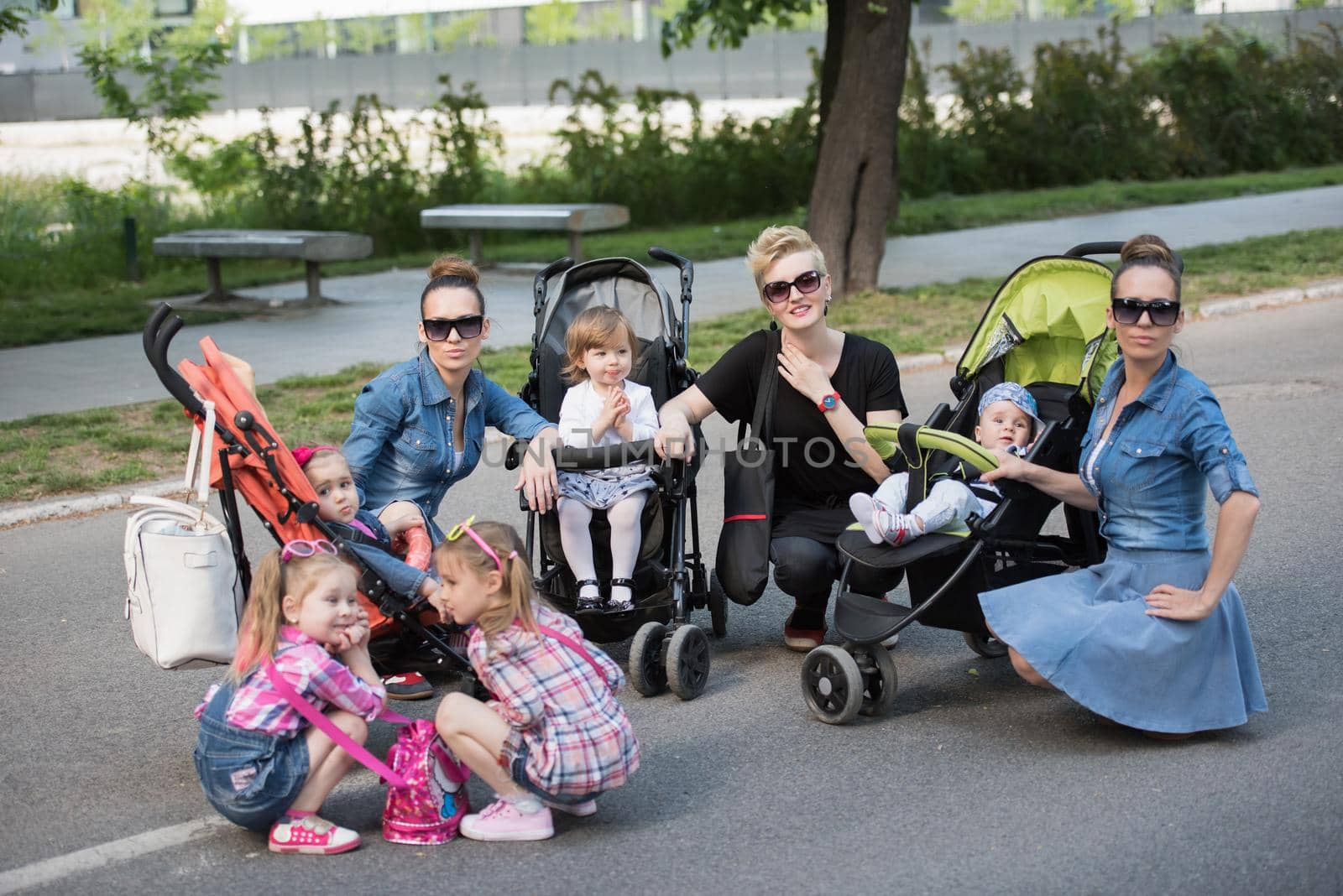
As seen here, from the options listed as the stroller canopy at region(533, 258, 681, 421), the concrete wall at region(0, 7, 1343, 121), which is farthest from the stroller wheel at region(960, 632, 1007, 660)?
the concrete wall at region(0, 7, 1343, 121)

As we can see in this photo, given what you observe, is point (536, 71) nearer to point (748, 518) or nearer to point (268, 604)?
point (748, 518)

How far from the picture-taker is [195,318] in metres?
13.1

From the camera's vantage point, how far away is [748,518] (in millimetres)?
5148

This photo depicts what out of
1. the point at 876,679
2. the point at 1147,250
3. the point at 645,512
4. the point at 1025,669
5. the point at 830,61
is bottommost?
the point at 876,679

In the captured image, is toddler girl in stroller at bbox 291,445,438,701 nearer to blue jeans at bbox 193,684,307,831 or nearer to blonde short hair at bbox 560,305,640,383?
blue jeans at bbox 193,684,307,831

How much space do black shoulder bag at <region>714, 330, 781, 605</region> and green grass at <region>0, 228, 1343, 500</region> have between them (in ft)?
12.7

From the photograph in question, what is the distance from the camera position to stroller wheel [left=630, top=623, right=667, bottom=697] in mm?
5008

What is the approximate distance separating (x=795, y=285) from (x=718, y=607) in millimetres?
1266

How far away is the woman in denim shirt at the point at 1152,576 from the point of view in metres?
4.38

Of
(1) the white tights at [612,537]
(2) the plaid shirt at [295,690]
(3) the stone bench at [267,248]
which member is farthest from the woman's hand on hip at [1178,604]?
(3) the stone bench at [267,248]

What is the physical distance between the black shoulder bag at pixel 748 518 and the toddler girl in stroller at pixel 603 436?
302mm

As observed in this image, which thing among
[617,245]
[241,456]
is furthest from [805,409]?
[617,245]

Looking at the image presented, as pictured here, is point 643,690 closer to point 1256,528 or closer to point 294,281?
point 1256,528

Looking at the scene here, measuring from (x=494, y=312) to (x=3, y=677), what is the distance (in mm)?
8246
